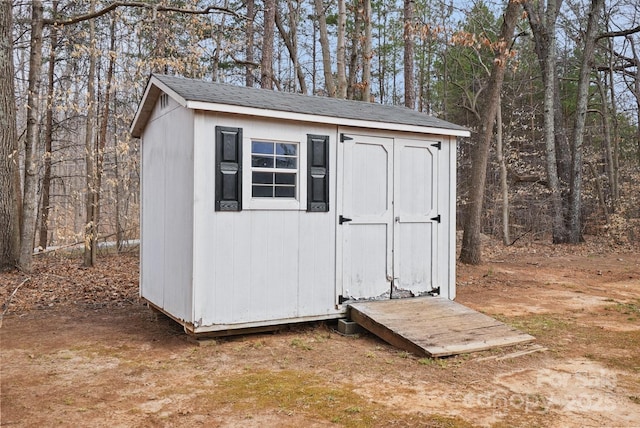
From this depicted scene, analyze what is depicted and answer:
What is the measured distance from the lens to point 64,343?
5523 millimetres

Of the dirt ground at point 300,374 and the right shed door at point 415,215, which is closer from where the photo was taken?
the dirt ground at point 300,374

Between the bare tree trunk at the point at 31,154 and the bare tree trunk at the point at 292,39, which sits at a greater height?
the bare tree trunk at the point at 292,39

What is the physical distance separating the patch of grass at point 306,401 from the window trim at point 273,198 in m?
1.87

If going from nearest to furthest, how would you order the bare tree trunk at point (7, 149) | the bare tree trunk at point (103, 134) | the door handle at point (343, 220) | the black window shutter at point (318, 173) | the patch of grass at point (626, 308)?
the black window shutter at point (318, 173), the door handle at point (343, 220), the patch of grass at point (626, 308), the bare tree trunk at point (7, 149), the bare tree trunk at point (103, 134)

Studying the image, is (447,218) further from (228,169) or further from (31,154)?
(31,154)

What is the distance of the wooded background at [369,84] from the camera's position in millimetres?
10789

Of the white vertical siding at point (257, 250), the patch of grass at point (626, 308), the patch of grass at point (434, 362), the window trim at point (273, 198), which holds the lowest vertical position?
the patch of grass at point (434, 362)

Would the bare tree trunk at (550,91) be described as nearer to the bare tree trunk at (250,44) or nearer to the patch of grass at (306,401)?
the bare tree trunk at (250,44)

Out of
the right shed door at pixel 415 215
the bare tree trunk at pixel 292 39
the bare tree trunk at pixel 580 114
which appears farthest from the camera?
the bare tree trunk at pixel 292 39

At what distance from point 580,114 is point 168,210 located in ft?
46.6

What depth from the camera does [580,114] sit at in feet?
51.9

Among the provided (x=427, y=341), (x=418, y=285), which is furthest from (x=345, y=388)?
(x=418, y=285)

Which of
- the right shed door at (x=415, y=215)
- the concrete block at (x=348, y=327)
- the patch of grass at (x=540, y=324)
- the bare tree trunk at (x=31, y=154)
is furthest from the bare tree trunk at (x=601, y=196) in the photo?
the bare tree trunk at (x=31, y=154)

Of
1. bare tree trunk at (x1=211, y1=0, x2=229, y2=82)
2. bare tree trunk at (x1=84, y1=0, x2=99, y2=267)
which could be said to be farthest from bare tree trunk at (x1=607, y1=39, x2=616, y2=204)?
bare tree trunk at (x1=84, y1=0, x2=99, y2=267)
